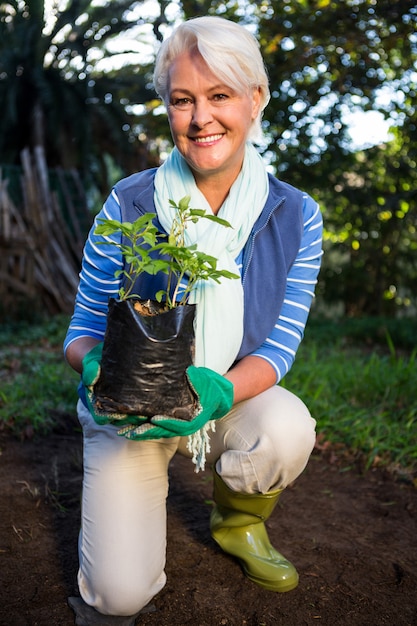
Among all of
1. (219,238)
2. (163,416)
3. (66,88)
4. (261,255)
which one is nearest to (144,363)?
(163,416)

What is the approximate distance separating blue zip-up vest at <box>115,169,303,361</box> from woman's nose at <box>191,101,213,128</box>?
237mm

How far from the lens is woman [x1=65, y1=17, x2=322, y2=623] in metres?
1.64

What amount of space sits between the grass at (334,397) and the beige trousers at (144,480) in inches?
45.1

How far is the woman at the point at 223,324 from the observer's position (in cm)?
164

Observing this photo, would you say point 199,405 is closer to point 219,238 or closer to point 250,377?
point 250,377

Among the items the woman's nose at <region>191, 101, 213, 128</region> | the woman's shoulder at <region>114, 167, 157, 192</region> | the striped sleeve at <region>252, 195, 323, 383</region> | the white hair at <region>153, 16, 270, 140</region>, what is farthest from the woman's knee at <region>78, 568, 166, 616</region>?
the white hair at <region>153, 16, 270, 140</region>

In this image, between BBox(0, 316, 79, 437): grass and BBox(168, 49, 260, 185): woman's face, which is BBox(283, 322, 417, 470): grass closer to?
BBox(0, 316, 79, 437): grass

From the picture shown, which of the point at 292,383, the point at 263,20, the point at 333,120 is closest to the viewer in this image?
the point at 292,383

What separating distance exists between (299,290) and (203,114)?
57cm

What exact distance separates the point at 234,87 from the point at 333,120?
4.77 metres

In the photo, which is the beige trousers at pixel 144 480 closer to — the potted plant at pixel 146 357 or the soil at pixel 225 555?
the soil at pixel 225 555

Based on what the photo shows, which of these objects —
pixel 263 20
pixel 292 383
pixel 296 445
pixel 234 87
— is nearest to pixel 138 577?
pixel 296 445

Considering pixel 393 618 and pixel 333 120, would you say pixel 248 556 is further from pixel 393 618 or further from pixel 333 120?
pixel 333 120

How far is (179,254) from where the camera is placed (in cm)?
141
